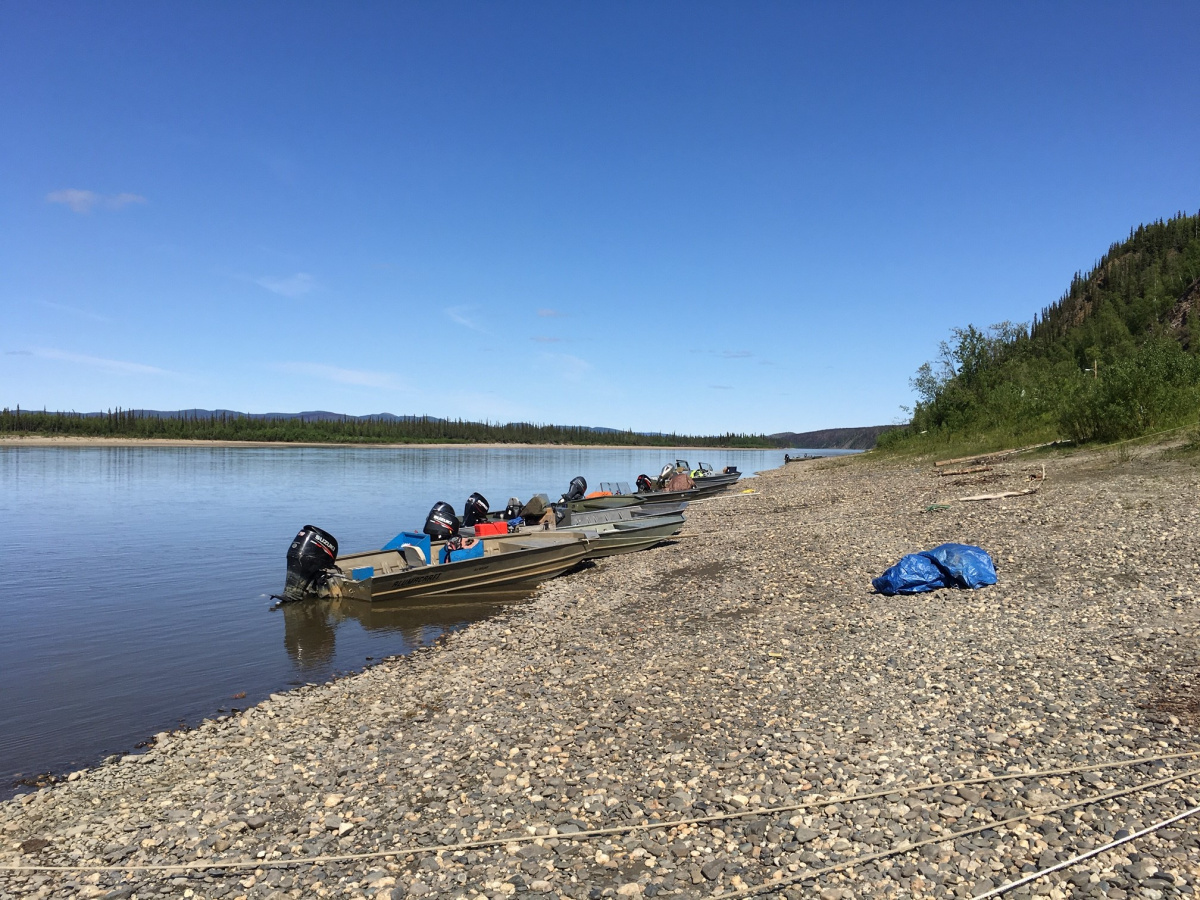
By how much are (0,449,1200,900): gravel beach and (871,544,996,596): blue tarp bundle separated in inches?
15.3

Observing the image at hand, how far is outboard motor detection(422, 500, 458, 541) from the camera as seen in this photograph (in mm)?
21141

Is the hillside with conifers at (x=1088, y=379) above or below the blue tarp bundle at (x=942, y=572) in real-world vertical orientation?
above

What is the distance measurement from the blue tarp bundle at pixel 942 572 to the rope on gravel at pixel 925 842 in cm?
699

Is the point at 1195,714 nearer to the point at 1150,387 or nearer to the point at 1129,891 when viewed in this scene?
the point at 1129,891

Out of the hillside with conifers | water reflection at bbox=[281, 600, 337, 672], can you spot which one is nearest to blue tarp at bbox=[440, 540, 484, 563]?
water reflection at bbox=[281, 600, 337, 672]

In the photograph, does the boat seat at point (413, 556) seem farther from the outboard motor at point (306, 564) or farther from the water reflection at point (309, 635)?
the water reflection at point (309, 635)

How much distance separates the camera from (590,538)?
2042 cm

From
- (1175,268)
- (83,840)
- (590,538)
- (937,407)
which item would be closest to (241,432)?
(937,407)

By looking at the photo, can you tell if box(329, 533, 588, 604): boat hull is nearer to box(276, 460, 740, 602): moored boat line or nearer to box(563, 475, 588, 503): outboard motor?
box(276, 460, 740, 602): moored boat line

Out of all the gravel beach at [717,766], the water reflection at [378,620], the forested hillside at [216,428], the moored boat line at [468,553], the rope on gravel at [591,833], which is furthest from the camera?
the forested hillside at [216,428]

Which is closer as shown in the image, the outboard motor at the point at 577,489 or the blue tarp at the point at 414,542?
the blue tarp at the point at 414,542

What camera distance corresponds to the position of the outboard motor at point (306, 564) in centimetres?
1702

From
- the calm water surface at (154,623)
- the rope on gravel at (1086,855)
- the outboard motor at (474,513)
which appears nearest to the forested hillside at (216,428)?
the calm water surface at (154,623)

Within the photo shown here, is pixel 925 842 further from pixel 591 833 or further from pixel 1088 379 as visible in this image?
pixel 1088 379
